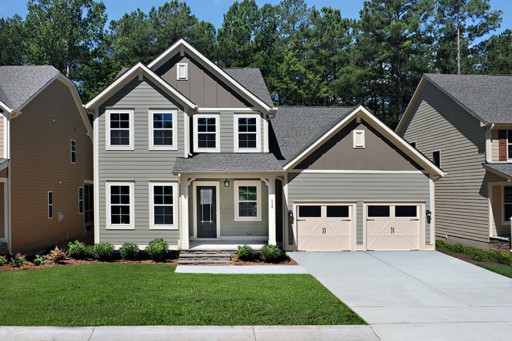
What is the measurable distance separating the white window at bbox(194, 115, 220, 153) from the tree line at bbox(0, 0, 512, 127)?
2087cm

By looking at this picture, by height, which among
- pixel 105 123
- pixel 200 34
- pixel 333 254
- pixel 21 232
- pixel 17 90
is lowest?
pixel 333 254

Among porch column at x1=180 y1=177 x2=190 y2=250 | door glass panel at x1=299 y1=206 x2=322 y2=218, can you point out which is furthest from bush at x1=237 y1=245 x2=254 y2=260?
door glass panel at x1=299 y1=206 x2=322 y2=218

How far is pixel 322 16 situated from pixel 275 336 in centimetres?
3893

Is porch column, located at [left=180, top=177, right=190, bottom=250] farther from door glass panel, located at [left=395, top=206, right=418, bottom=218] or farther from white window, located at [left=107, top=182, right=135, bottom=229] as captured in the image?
door glass panel, located at [left=395, top=206, right=418, bottom=218]

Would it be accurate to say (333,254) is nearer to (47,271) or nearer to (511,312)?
(511,312)

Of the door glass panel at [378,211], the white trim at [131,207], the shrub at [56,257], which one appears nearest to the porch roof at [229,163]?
the white trim at [131,207]

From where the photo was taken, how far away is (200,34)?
39.8 meters

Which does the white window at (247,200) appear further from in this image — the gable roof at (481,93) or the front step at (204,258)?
the gable roof at (481,93)

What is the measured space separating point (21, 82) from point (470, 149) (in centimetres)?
1987

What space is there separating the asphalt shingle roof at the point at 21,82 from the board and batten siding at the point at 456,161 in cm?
1859

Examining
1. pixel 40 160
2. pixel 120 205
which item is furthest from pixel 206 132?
pixel 40 160

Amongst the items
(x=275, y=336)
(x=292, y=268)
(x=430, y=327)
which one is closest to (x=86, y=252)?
(x=292, y=268)

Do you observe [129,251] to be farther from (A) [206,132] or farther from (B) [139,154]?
(A) [206,132]

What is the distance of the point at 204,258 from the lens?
14961 mm
